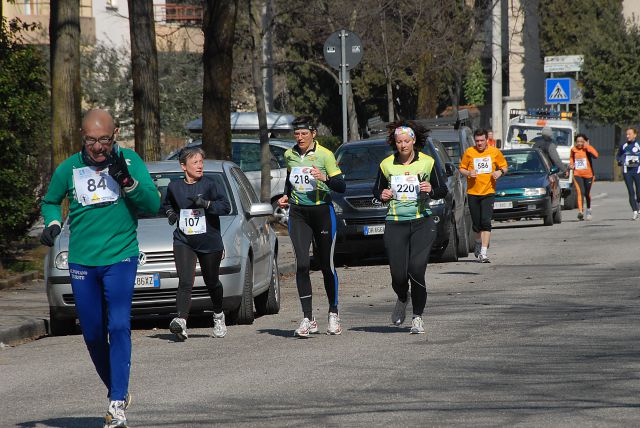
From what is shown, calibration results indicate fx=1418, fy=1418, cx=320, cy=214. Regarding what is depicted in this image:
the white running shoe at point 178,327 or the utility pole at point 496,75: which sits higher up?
the utility pole at point 496,75

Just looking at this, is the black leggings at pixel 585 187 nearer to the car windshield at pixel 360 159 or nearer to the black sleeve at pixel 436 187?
the car windshield at pixel 360 159

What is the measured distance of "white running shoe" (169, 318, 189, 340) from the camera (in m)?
12.2

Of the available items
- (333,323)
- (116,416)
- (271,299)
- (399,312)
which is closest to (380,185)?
(399,312)

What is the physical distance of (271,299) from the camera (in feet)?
48.2

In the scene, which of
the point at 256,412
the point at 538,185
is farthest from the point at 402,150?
the point at 538,185

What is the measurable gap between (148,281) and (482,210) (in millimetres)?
8086

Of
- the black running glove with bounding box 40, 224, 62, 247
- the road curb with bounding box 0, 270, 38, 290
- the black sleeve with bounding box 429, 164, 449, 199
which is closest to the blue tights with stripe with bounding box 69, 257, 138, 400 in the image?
the black running glove with bounding box 40, 224, 62, 247

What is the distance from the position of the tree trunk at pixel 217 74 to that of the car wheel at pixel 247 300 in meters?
8.98

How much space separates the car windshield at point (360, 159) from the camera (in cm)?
2078

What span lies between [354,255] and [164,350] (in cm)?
979

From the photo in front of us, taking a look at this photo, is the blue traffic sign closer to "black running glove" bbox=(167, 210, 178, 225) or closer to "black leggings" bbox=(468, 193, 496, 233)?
"black leggings" bbox=(468, 193, 496, 233)

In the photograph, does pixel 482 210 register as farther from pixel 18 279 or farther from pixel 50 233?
pixel 50 233

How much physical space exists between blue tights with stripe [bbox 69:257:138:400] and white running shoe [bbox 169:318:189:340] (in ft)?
13.8

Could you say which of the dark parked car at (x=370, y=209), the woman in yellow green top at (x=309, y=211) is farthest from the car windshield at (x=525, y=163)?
the woman in yellow green top at (x=309, y=211)
